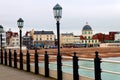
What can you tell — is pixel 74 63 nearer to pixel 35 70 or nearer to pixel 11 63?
pixel 35 70

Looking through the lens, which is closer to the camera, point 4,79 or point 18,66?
point 4,79

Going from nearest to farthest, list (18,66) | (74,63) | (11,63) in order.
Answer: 1. (74,63)
2. (18,66)
3. (11,63)

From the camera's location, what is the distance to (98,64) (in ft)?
36.9

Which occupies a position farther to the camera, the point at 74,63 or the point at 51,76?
the point at 51,76

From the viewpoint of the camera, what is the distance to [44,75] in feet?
53.1

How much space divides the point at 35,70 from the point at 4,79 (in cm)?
266

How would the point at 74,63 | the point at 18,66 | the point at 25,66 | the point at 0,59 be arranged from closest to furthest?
the point at 74,63 → the point at 25,66 → the point at 18,66 → the point at 0,59

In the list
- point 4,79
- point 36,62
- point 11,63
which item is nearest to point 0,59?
point 11,63

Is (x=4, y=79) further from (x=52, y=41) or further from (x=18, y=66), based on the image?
(x=52, y=41)

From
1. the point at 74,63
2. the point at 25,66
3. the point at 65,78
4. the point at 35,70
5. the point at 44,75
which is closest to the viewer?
the point at 74,63

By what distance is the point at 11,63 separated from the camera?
2420cm

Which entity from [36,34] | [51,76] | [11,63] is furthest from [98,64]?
[36,34]

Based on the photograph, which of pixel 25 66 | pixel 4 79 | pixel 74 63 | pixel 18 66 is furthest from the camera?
pixel 18 66

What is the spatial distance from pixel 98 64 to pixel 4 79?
530 cm
